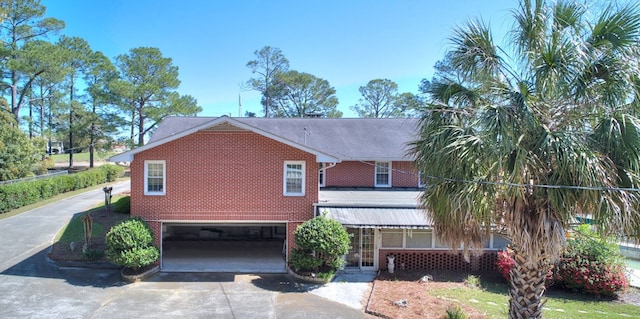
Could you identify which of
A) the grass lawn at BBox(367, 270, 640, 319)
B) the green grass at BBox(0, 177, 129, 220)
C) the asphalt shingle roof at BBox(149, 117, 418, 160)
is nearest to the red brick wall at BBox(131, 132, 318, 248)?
the grass lawn at BBox(367, 270, 640, 319)

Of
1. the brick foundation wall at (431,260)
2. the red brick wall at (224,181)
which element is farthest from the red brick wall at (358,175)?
the brick foundation wall at (431,260)

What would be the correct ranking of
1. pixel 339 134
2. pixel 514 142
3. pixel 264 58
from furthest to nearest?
pixel 264 58 → pixel 339 134 → pixel 514 142

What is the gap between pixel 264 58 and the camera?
56.8m

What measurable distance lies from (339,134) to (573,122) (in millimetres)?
17399

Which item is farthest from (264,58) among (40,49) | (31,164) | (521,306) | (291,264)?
(521,306)

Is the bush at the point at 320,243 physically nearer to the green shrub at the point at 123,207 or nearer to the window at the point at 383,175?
the window at the point at 383,175

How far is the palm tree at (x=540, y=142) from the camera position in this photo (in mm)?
7145

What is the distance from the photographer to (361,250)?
16.4m

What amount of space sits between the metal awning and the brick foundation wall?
5.21 ft

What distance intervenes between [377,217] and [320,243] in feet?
9.23

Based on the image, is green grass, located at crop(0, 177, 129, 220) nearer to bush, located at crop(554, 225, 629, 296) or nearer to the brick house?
the brick house

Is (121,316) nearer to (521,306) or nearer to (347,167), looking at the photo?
(521,306)

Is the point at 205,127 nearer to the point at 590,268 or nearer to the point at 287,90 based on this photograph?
the point at 590,268

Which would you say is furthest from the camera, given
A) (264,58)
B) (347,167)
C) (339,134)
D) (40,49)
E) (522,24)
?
(264,58)
